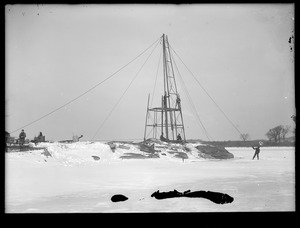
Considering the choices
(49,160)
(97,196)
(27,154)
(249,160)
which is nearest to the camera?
(97,196)

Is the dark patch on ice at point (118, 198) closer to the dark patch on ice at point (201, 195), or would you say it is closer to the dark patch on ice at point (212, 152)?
the dark patch on ice at point (201, 195)

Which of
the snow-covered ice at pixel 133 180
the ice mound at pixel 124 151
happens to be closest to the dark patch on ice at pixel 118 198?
the snow-covered ice at pixel 133 180

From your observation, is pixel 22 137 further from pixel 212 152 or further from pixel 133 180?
pixel 212 152

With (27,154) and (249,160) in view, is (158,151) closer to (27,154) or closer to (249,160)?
(249,160)

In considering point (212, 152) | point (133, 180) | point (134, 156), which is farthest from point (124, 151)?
point (212, 152)

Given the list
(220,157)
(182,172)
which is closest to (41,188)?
(182,172)
